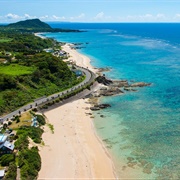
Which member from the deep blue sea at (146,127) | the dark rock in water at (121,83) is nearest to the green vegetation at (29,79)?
the dark rock in water at (121,83)

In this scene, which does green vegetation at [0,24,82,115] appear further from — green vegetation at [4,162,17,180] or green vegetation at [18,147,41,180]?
green vegetation at [4,162,17,180]

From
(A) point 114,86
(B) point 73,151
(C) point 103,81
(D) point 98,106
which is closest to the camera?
(B) point 73,151

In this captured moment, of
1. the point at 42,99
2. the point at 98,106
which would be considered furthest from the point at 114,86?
the point at 42,99

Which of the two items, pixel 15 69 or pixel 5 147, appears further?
pixel 15 69

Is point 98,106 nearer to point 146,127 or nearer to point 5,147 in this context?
point 146,127

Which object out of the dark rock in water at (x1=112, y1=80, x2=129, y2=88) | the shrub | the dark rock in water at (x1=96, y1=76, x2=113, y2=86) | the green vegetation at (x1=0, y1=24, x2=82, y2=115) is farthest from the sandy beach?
the dark rock in water at (x1=96, y1=76, x2=113, y2=86)
